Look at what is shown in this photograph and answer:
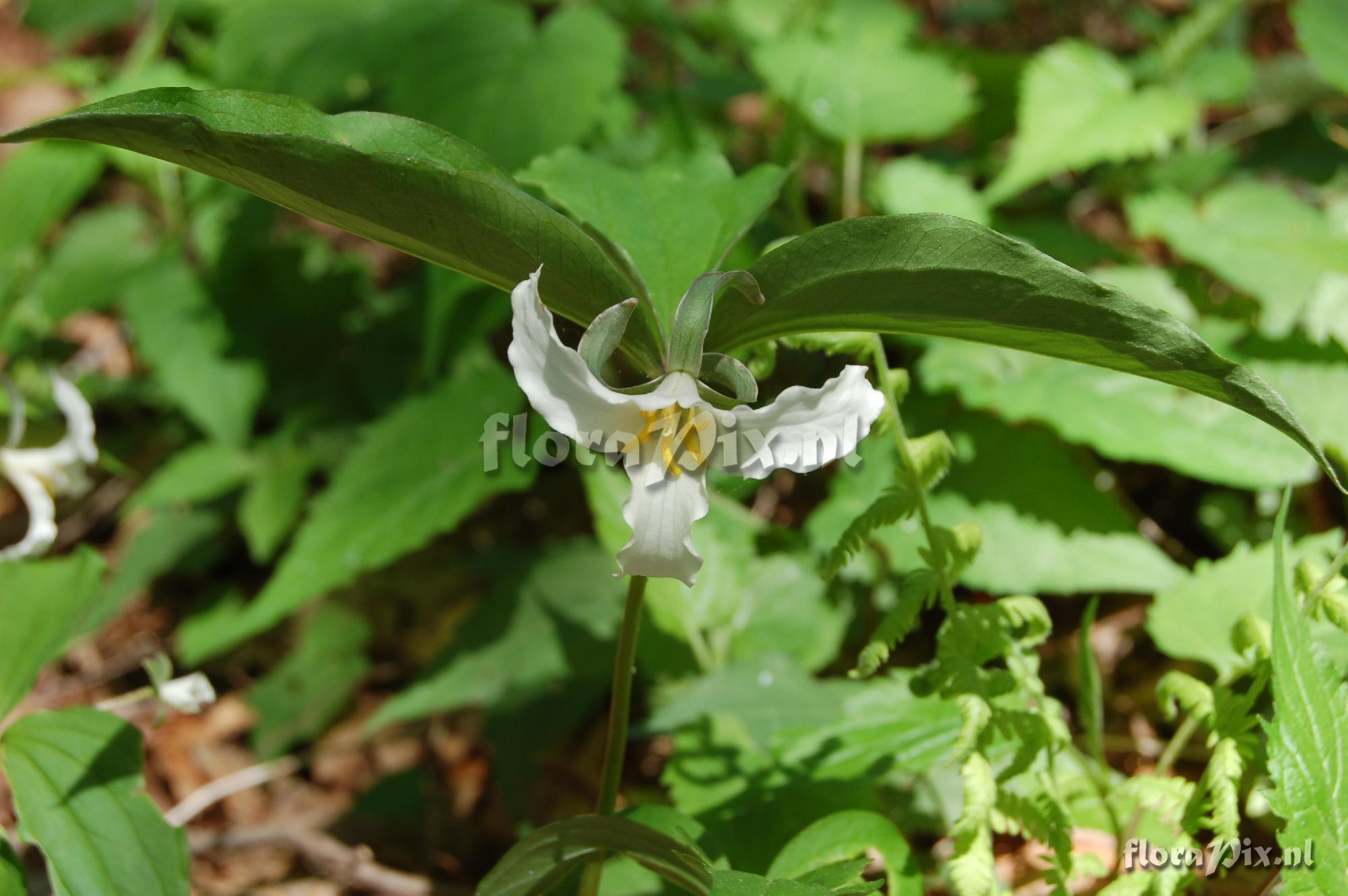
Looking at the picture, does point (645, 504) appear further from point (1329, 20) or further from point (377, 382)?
point (1329, 20)

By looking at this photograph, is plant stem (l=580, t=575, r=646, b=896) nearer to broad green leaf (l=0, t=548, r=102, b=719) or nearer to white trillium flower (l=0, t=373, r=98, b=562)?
broad green leaf (l=0, t=548, r=102, b=719)

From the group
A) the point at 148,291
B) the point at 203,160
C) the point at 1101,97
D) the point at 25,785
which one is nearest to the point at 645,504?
the point at 203,160

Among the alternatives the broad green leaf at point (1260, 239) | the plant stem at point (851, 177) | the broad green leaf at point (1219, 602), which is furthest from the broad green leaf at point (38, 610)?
the broad green leaf at point (1260, 239)

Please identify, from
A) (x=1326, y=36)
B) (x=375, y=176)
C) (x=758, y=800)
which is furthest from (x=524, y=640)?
(x=1326, y=36)

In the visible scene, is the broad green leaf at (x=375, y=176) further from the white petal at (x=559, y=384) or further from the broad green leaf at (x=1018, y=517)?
the broad green leaf at (x=1018, y=517)

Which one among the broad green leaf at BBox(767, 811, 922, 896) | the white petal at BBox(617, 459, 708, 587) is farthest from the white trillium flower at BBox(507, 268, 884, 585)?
the broad green leaf at BBox(767, 811, 922, 896)

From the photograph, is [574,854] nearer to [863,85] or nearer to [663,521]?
[663,521]
